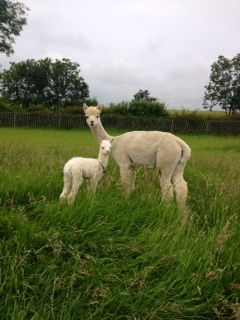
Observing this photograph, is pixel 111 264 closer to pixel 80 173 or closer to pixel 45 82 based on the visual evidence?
pixel 80 173

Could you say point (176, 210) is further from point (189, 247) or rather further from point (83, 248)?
point (83, 248)

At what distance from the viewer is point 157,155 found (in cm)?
536

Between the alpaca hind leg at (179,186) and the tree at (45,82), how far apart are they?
60.3m

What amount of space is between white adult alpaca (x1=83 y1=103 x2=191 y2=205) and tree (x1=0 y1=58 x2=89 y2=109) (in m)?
59.9

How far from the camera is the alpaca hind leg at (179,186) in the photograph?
4941 millimetres

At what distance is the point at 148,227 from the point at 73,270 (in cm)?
99

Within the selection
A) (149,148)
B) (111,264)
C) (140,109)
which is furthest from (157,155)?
(140,109)

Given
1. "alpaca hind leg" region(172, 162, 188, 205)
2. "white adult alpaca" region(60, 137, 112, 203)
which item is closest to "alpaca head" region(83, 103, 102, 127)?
"white adult alpaca" region(60, 137, 112, 203)

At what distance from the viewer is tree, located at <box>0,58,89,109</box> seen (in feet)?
210

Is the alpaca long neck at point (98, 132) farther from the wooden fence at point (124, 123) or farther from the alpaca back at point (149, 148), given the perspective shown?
the wooden fence at point (124, 123)

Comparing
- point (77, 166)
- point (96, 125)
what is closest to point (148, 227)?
point (77, 166)

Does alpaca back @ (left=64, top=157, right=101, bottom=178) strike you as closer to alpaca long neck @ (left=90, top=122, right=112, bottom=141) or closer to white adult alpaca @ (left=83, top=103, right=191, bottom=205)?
white adult alpaca @ (left=83, top=103, right=191, bottom=205)

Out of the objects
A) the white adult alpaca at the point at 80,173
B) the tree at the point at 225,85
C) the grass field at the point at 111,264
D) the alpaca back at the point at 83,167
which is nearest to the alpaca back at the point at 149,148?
the white adult alpaca at the point at 80,173

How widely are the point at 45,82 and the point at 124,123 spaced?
127ft
